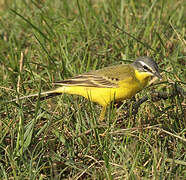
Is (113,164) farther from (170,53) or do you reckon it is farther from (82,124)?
(170,53)

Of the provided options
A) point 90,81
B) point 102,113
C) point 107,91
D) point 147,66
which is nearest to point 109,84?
point 107,91

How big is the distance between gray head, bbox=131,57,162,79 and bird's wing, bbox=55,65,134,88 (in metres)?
0.16

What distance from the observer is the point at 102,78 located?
4.93 metres

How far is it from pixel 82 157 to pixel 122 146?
445mm

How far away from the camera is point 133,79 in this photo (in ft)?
15.6

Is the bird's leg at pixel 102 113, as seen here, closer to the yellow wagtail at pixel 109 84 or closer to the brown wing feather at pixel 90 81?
→ the yellow wagtail at pixel 109 84

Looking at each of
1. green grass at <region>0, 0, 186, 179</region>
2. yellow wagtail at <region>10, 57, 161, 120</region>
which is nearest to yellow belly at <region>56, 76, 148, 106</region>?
yellow wagtail at <region>10, 57, 161, 120</region>

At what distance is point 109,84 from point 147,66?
510 mm

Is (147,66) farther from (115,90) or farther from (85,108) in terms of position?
(85,108)

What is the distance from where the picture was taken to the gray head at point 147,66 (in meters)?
4.57

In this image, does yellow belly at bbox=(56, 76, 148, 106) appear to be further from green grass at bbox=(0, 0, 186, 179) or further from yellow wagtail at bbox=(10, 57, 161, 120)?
green grass at bbox=(0, 0, 186, 179)

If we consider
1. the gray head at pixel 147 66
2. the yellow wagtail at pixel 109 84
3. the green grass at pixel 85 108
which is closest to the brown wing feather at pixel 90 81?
the yellow wagtail at pixel 109 84

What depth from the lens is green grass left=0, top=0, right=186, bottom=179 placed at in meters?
3.74

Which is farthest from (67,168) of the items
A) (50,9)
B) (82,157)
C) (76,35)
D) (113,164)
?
(50,9)
